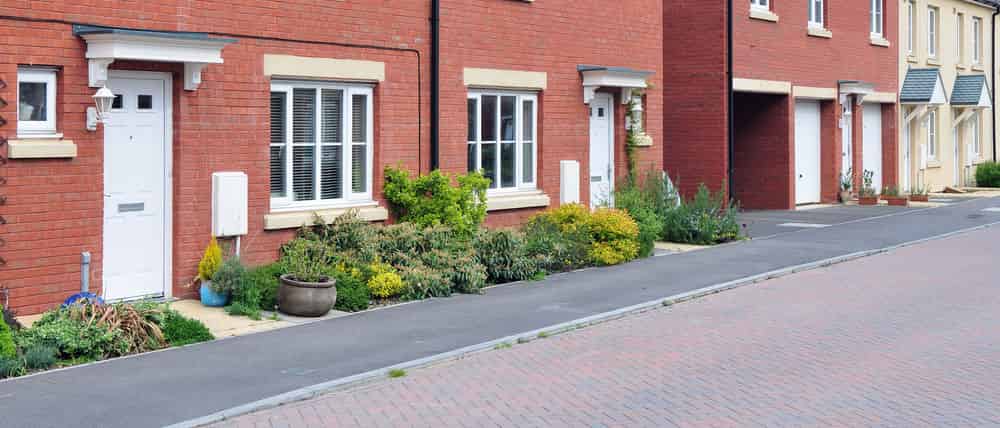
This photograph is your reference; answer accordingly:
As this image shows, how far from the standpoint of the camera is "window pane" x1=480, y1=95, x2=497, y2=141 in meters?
16.9

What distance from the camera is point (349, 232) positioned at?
1375 centimetres

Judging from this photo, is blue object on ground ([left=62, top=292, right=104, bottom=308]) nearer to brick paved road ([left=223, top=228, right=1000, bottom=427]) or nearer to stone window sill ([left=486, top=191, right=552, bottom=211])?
brick paved road ([left=223, top=228, right=1000, bottom=427])

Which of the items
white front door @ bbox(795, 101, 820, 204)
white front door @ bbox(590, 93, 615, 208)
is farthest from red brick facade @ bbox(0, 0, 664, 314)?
white front door @ bbox(795, 101, 820, 204)

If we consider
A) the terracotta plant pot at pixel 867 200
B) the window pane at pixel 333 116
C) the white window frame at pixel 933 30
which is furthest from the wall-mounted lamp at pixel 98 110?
the white window frame at pixel 933 30

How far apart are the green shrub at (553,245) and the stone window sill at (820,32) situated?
1312cm

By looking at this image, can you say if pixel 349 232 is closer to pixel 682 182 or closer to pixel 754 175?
pixel 682 182

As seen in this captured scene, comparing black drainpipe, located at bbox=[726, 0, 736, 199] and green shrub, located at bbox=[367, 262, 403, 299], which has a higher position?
black drainpipe, located at bbox=[726, 0, 736, 199]

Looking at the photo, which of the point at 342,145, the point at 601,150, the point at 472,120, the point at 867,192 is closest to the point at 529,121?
the point at 472,120

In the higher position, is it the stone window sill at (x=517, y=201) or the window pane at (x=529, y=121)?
the window pane at (x=529, y=121)

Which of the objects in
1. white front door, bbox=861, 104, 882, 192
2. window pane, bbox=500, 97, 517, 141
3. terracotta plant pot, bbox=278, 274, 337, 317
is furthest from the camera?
white front door, bbox=861, 104, 882, 192

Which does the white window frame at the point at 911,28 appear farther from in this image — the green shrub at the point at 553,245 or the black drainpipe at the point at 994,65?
the green shrub at the point at 553,245

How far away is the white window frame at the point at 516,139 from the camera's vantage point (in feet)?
54.9

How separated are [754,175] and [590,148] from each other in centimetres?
948

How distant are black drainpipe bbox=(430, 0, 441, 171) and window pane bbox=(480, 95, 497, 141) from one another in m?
1.30
